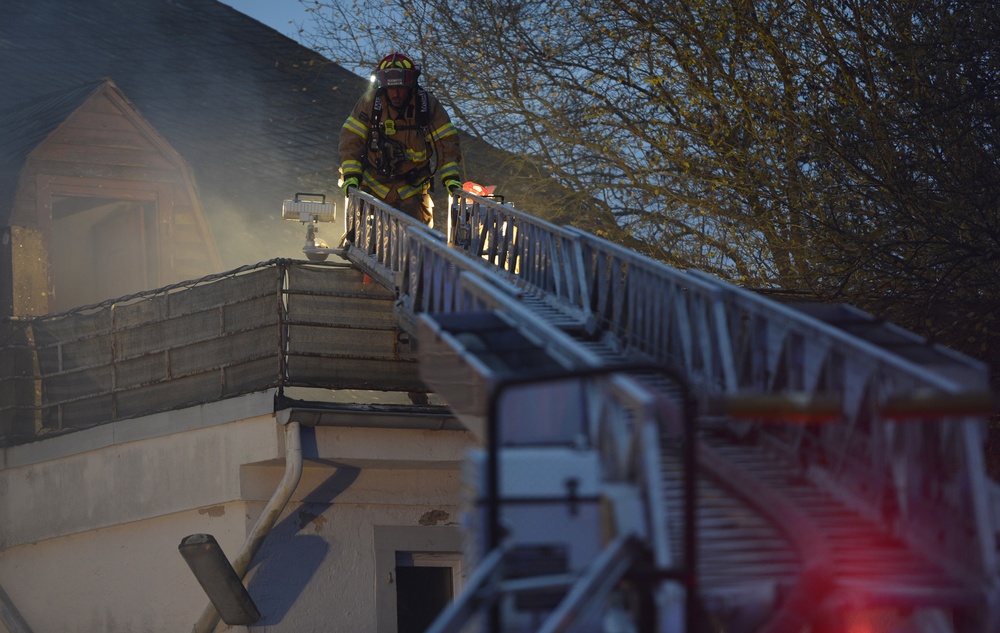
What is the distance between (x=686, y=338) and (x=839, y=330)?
3.57ft

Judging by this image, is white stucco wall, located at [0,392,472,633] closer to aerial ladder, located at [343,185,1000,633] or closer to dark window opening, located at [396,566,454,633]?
dark window opening, located at [396,566,454,633]

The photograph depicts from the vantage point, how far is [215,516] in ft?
37.2

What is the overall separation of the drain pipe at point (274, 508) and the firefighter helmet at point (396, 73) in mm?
3066

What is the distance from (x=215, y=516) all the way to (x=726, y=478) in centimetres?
637

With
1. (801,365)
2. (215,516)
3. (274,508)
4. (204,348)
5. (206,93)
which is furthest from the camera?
(206,93)

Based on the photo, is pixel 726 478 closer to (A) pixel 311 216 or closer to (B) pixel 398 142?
(B) pixel 398 142

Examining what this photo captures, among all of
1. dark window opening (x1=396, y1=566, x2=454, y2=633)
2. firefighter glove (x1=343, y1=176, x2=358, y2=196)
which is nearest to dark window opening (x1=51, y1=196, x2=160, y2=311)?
firefighter glove (x1=343, y1=176, x2=358, y2=196)

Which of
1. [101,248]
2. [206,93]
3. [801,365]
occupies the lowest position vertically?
[801,365]

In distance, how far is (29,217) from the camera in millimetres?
14680

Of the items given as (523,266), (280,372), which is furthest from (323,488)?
(523,266)

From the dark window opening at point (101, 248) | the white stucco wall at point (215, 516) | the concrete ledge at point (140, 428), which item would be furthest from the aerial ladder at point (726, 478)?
the dark window opening at point (101, 248)

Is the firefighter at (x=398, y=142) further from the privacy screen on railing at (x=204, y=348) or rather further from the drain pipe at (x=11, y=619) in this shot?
the drain pipe at (x=11, y=619)

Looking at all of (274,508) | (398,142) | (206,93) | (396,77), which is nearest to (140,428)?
(274,508)

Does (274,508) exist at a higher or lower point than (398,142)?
lower
